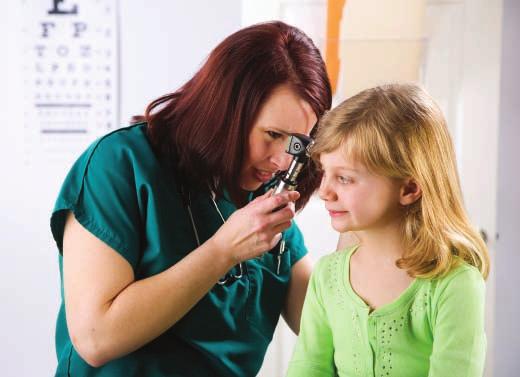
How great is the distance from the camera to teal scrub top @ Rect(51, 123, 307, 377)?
3.99 ft

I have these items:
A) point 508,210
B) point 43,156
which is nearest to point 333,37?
point 508,210

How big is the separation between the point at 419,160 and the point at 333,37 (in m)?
1.34

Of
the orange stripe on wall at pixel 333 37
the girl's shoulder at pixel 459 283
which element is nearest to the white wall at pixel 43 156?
the orange stripe on wall at pixel 333 37

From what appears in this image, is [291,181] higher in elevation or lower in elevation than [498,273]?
higher

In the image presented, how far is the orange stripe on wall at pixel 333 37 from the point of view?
234 centimetres

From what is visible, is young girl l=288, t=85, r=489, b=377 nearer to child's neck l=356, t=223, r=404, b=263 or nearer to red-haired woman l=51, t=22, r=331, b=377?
child's neck l=356, t=223, r=404, b=263

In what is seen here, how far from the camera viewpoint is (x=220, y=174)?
4.32 ft

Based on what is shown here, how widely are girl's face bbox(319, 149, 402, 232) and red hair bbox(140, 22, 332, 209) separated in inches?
8.4

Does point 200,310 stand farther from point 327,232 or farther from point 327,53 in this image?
point 327,53

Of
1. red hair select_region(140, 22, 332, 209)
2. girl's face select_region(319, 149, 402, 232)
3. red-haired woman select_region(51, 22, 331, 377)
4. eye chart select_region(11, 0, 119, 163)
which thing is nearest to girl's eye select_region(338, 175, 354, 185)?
girl's face select_region(319, 149, 402, 232)

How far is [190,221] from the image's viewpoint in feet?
4.33

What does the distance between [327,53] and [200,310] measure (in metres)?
1.31

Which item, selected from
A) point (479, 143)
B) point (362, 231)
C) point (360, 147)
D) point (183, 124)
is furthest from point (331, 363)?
point (479, 143)

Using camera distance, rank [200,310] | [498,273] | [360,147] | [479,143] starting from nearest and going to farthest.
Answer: [360,147] → [200,310] → [479,143] → [498,273]
